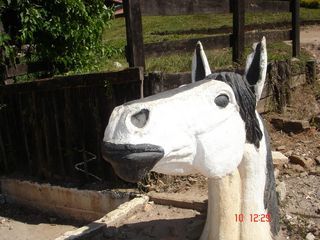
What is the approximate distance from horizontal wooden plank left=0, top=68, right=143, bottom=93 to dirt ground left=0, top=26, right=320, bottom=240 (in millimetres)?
1129

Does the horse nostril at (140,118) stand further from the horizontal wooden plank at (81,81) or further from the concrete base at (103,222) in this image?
the horizontal wooden plank at (81,81)

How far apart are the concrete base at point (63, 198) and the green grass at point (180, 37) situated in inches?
74.0

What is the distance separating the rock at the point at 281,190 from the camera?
13.3ft

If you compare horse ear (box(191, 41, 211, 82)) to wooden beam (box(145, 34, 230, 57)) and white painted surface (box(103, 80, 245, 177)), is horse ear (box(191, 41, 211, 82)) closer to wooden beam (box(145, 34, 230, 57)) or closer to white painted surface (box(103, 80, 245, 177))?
white painted surface (box(103, 80, 245, 177))

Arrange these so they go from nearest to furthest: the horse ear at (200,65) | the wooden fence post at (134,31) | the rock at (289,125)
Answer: the horse ear at (200,65) → the wooden fence post at (134,31) → the rock at (289,125)

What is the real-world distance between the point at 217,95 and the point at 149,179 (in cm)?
285

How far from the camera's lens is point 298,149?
5555mm

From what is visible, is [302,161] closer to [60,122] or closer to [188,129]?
[60,122]

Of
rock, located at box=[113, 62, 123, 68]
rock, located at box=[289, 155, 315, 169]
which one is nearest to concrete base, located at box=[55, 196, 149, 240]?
rock, located at box=[289, 155, 315, 169]

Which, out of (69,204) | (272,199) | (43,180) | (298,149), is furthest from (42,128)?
(272,199)

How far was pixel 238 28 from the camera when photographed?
6.80m

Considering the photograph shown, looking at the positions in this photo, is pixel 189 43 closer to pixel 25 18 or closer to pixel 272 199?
pixel 25 18
